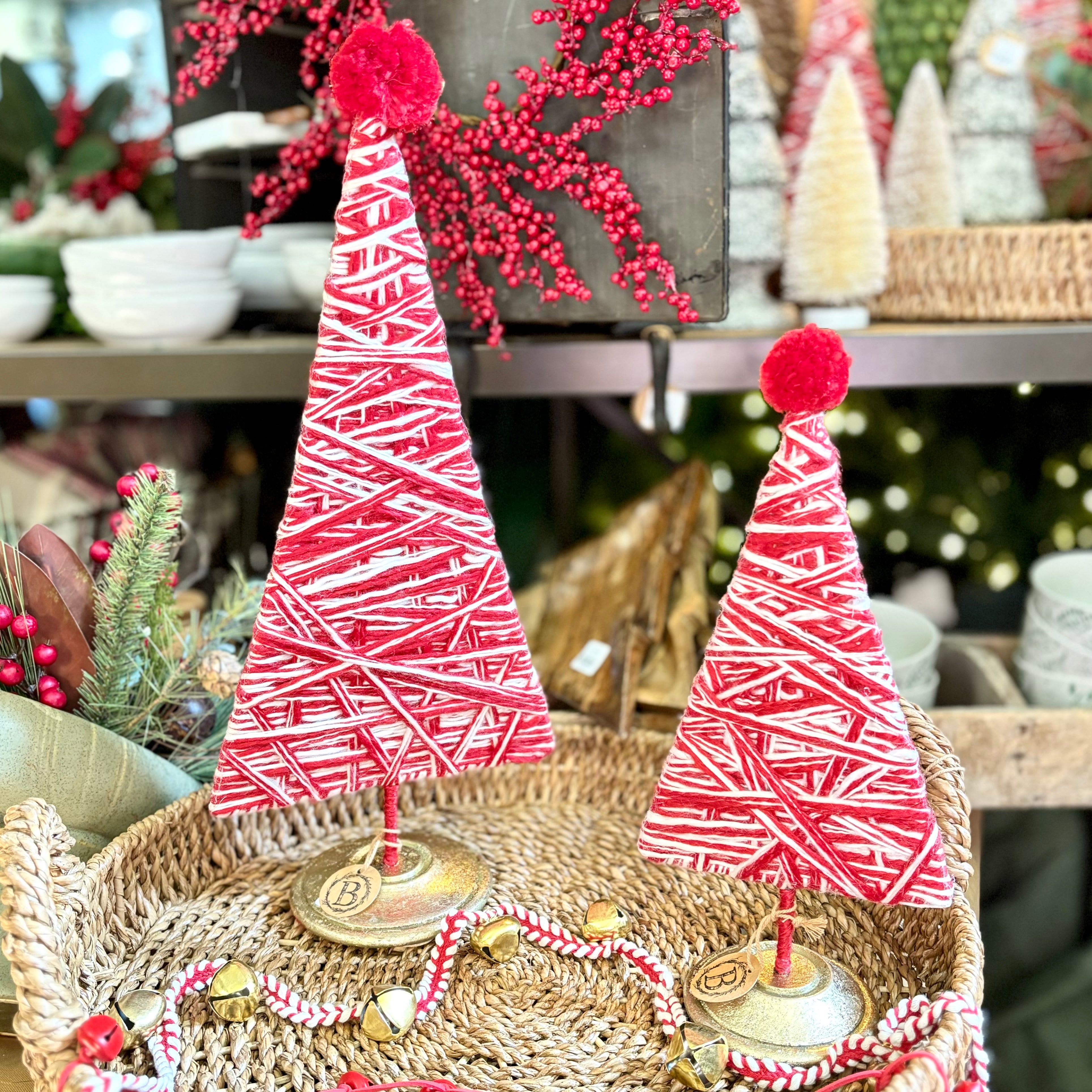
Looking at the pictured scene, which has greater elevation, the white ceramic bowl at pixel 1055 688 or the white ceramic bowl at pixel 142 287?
the white ceramic bowl at pixel 142 287

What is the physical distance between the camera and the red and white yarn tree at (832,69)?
0.89 meters

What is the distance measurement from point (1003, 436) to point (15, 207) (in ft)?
3.74

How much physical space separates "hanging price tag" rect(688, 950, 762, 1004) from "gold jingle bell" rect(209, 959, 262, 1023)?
0.79 ft

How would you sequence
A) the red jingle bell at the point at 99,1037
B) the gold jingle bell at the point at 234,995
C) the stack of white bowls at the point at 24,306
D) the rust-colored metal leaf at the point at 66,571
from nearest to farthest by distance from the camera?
the red jingle bell at the point at 99,1037, the gold jingle bell at the point at 234,995, the rust-colored metal leaf at the point at 66,571, the stack of white bowls at the point at 24,306

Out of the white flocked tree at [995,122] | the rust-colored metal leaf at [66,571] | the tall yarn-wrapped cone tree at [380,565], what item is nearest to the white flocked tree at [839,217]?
the white flocked tree at [995,122]

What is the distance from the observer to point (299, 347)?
802 mm

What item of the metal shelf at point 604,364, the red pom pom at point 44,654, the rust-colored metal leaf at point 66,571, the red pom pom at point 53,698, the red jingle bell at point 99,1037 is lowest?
the red jingle bell at point 99,1037

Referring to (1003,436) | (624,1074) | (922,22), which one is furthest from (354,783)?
(1003,436)

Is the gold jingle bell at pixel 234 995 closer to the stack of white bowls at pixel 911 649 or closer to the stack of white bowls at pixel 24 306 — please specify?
the stack of white bowls at pixel 911 649

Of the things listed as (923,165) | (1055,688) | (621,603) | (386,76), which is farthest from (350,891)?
(923,165)

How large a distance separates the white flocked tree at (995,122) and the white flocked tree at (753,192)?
0.58 feet

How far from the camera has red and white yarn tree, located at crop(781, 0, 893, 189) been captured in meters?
0.89

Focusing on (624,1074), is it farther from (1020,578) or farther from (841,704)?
(1020,578)

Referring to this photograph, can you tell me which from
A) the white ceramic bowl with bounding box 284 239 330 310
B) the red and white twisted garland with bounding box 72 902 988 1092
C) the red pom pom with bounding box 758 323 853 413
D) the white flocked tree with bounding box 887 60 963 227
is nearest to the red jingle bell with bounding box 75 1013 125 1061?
the red and white twisted garland with bounding box 72 902 988 1092
